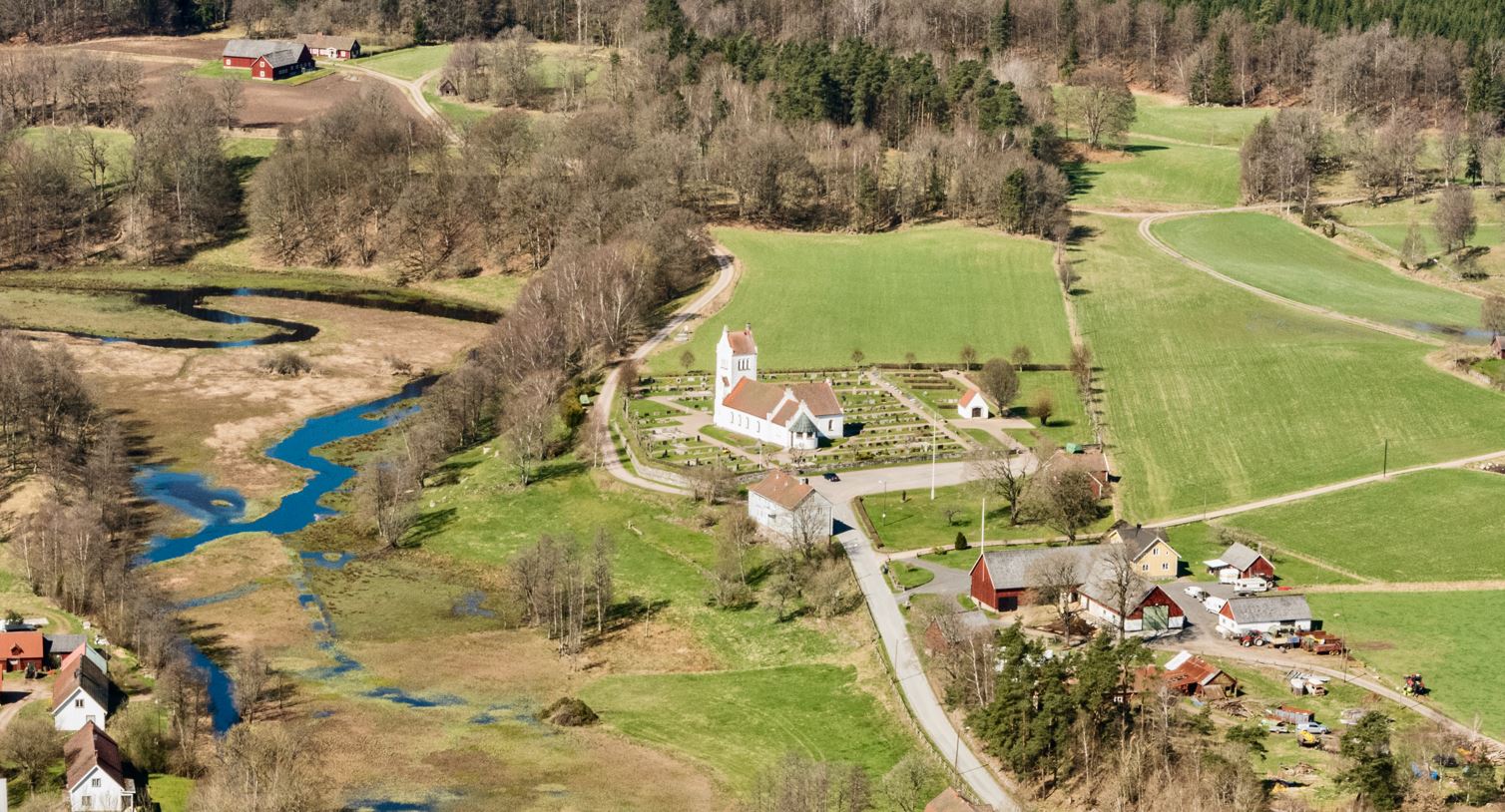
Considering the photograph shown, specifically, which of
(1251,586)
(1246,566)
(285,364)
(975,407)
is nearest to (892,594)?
(1246,566)

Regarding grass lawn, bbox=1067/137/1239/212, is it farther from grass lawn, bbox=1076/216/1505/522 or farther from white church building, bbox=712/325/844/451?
white church building, bbox=712/325/844/451

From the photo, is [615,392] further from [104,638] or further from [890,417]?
[104,638]

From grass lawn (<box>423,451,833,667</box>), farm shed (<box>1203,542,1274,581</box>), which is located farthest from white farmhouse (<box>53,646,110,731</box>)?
farm shed (<box>1203,542,1274,581</box>)

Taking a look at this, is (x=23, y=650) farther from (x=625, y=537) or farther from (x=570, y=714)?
(x=625, y=537)

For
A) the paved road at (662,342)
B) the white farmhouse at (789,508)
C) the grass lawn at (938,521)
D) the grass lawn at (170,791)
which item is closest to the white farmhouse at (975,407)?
the grass lawn at (938,521)

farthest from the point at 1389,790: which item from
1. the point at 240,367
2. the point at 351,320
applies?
the point at 351,320
